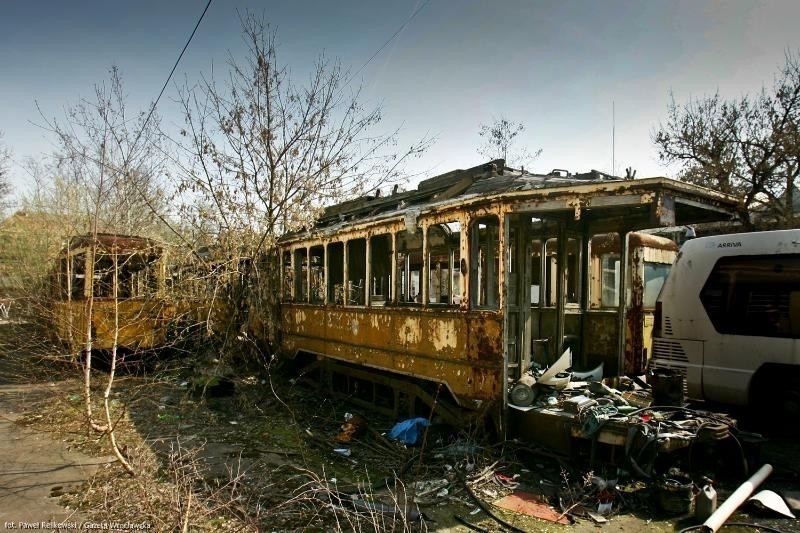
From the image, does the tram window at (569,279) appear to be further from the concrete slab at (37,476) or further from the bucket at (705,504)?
the concrete slab at (37,476)

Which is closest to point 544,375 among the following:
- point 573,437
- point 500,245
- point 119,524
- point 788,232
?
point 573,437

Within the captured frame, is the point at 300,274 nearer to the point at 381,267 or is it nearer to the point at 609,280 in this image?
the point at 381,267

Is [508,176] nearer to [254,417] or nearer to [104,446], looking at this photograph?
[254,417]

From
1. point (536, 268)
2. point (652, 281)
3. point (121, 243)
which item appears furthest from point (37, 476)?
point (652, 281)

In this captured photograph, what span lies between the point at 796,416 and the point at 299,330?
7.18 m

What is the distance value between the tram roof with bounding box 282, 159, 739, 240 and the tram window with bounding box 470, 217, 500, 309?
358mm

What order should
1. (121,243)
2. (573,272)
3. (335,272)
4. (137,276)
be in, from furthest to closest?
(137,276) → (121,243) → (335,272) → (573,272)

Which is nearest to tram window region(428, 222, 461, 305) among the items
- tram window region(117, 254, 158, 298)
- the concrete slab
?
the concrete slab

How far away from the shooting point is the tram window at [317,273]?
29.5 ft

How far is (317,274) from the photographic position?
29.8ft

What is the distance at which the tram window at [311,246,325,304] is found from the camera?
898 cm

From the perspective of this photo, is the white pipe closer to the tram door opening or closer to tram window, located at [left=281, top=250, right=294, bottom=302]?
the tram door opening

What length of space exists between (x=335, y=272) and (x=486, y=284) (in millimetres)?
3636

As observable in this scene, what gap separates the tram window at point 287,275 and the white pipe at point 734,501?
7.49 metres
